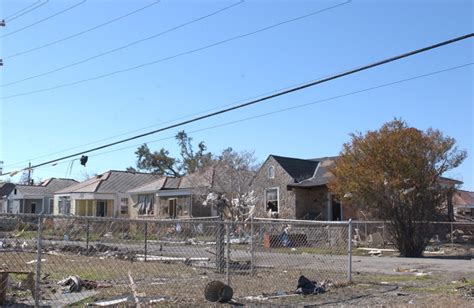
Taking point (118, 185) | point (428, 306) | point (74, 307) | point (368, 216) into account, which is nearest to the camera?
point (74, 307)

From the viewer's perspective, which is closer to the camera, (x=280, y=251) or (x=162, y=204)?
(x=280, y=251)

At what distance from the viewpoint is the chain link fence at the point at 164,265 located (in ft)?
33.1

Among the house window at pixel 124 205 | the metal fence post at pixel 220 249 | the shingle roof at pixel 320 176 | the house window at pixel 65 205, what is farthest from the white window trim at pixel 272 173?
the metal fence post at pixel 220 249

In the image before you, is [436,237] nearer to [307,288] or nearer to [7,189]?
[307,288]

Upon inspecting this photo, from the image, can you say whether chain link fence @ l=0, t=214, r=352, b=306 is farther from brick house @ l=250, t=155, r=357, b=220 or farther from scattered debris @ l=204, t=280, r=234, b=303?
brick house @ l=250, t=155, r=357, b=220

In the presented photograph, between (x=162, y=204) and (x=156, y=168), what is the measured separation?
2814 cm

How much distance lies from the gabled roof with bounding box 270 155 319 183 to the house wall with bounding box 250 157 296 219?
0.31 meters

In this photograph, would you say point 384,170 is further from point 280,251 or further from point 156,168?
point 156,168

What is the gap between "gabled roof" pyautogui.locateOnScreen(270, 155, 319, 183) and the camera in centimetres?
3981

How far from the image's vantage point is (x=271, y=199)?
4084 cm

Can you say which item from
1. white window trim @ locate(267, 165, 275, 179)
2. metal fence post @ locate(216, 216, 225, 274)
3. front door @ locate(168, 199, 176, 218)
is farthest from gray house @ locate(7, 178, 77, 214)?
metal fence post @ locate(216, 216, 225, 274)

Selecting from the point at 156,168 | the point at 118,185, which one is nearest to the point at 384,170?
the point at 118,185

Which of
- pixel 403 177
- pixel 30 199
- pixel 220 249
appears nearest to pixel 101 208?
pixel 30 199

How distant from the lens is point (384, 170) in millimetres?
24734
